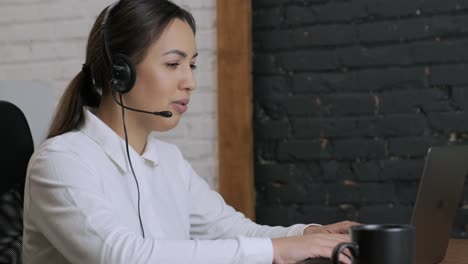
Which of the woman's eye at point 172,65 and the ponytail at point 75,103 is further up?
the woman's eye at point 172,65

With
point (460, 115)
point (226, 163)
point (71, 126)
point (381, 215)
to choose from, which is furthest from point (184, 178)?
point (460, 115)

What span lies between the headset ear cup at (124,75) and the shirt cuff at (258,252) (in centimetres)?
42

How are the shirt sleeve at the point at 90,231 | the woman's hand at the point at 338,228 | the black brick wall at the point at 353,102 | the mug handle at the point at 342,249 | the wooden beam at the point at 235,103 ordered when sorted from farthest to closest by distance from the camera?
the wooden beam at the point at 235,103 → the black brick wall at the point at 353,102 → the woman's hand at the point at 338,228 → the shirt sleeve at the point at 90,231 → the mug handle at the point at 342,249

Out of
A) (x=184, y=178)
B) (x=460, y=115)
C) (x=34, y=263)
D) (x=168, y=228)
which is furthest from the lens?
(x=460, y=115)

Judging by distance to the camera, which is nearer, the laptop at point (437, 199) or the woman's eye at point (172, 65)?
the laptop at point (437, 199)

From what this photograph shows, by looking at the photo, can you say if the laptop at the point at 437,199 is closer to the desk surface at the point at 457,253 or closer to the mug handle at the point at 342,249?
the desk surface at the point at 457,253

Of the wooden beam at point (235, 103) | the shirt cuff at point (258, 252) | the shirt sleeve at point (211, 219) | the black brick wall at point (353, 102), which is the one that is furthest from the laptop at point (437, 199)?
the wooden beam at point (235, 103)

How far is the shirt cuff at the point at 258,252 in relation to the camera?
1.27 m

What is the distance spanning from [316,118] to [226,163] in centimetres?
31

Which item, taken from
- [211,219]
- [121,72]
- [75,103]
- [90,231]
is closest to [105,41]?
[121,72]

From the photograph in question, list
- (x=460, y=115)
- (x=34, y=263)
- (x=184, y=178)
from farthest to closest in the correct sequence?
1. (x=460, y=115)
2. (x=184, y=178)
3. (x=34, y=263)

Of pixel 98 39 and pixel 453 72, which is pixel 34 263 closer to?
pixel 98 39

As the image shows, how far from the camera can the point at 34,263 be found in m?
1.48

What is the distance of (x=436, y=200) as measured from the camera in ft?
4.36
